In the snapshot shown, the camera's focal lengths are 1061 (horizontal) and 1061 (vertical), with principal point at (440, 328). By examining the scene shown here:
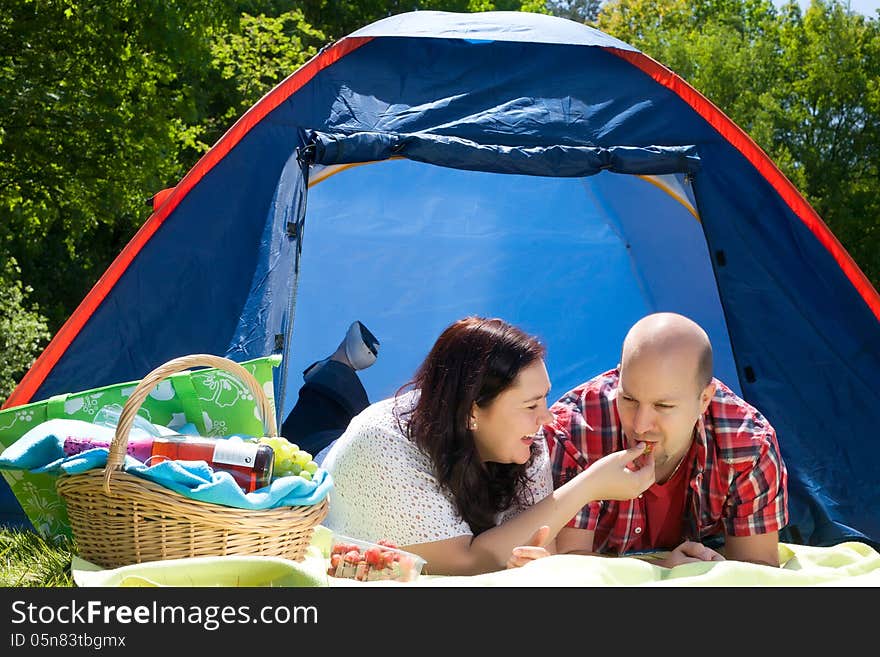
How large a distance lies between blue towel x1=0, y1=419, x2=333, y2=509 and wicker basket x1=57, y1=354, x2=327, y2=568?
0.05 feet

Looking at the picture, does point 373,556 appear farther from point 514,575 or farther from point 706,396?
point 706,396

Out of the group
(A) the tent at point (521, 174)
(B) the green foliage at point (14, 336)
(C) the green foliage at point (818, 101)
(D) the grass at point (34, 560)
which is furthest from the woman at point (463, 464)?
(C) the green foliage at point (818, 101)

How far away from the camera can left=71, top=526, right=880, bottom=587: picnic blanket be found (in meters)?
1.69

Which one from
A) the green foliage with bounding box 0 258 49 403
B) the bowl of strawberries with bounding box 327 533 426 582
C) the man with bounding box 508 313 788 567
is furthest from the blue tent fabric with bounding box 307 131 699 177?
the green foliage with bounding box 0 258 49 403

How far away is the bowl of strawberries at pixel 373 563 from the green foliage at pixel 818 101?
8372 millimetres

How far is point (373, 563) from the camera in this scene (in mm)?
1900

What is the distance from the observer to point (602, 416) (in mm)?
2252

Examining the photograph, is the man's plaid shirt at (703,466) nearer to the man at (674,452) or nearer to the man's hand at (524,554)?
the man at (674,452)

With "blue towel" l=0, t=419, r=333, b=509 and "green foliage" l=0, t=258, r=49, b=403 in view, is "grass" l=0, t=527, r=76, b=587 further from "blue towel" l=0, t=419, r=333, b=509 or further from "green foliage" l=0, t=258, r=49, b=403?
"green foliage" l=0, t=258, r=49, b=403

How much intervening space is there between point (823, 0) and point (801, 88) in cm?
105

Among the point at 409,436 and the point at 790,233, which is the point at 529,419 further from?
the point at 790,233

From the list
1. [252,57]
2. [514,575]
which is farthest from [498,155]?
[252,57]
